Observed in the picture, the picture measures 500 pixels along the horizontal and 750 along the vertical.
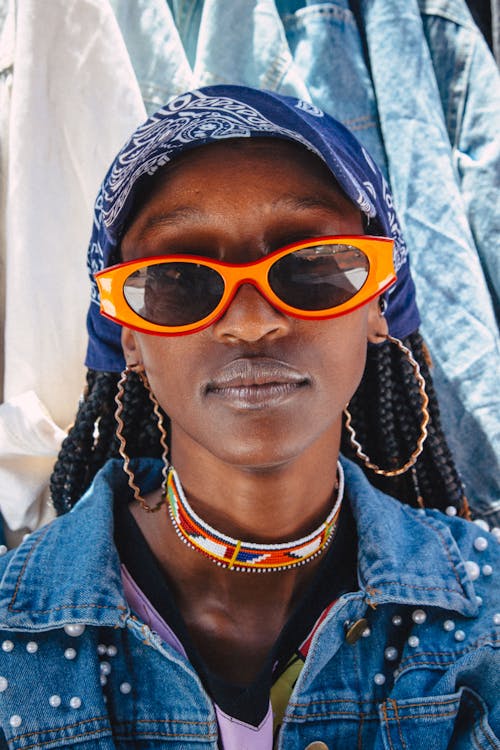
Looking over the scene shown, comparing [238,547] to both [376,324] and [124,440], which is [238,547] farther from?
[376,324]

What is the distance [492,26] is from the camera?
2.10 meters

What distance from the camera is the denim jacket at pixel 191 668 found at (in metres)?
1.26

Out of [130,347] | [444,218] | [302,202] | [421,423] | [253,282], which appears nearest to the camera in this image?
[253,282]

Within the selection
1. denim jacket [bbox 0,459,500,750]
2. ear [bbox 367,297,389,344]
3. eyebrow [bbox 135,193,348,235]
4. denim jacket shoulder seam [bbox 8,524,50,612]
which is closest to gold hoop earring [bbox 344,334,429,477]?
ear [bbox 367,297,389,344]

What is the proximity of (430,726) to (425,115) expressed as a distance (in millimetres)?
1408

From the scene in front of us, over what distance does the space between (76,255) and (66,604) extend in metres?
0.86

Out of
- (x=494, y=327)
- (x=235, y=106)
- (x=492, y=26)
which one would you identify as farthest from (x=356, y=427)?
(x=492, y=26)

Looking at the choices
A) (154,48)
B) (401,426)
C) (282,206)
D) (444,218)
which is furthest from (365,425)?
(154,48)

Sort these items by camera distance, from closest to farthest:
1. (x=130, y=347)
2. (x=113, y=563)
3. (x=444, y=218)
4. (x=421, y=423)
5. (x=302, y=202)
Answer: (x=302, y=202)
(x=113, y=563)
(x=130, y=347)
(x=421, y=423)
(x=444, y=218)

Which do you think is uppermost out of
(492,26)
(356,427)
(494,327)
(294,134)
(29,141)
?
(492,26)

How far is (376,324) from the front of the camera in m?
1.54

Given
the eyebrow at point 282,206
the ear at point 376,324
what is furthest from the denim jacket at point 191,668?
the eyebrow at point 282,206

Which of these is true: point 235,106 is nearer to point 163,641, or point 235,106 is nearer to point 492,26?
point 163,641

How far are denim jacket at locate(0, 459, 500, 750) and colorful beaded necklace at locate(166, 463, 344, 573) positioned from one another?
0.41 ft
